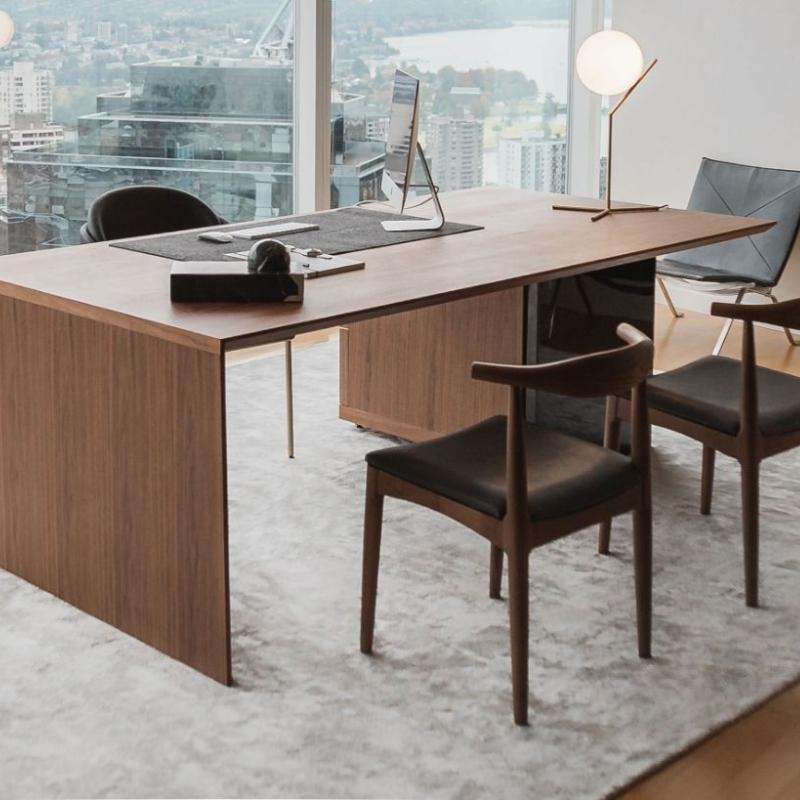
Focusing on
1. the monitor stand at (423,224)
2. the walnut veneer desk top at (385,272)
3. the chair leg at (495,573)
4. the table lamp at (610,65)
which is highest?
the table lamp at (610,65)

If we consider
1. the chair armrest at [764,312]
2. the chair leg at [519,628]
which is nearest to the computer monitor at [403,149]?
the chair armrest at [764,312]

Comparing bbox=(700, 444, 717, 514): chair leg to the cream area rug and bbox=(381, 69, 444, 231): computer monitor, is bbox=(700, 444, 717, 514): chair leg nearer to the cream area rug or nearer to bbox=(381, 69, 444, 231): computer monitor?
the cream area rug

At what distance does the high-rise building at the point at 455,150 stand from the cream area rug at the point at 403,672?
10.9 ft

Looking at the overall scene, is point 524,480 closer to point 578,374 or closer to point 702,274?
point 578,374

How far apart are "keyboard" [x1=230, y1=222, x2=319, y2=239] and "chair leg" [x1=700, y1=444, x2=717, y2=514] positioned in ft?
4.13

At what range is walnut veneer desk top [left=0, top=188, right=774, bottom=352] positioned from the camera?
2.60 metres

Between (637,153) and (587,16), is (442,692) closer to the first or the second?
(637,153)

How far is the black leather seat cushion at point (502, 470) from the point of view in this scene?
249 centimetres

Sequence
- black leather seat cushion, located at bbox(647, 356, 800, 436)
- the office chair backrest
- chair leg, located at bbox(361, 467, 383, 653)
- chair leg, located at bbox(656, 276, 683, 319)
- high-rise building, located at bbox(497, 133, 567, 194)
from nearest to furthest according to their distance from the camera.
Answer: chair leg, located at bbox(361, 467, 383, 653) < black leather seat cushion, located at bbox(647, 356, 800, 436) < the office chair backrest < chair leg, located at bbox(656, 276, 683, 319) < high-rise building, located at bbox(497, 133, 567, 194)

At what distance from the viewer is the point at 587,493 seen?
254cm

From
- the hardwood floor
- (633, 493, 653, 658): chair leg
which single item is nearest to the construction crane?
(633, 493, 653, 658): chair leg

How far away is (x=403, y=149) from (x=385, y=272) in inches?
23.5

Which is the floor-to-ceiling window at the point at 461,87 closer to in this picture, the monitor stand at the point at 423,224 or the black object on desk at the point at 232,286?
the monitor stand at the point at 423,224

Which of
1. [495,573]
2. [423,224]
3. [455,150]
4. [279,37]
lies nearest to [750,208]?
[455,150]
